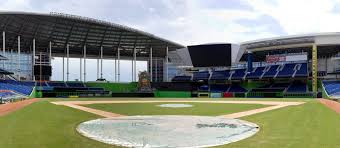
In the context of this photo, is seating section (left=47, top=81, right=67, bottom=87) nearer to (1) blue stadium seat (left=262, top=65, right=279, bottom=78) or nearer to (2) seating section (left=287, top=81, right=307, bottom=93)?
(1) blue stadium seat (left=262, top=65, right=279, bottom=78)

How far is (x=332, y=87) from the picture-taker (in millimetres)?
64375

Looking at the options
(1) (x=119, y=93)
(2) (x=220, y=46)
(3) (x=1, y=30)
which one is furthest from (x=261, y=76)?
(3) (x=1, y=30)

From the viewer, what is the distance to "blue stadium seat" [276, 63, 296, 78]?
242 ft

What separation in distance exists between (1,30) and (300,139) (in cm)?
7643

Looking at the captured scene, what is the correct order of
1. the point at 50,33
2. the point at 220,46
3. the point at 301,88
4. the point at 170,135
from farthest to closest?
the point at 50,33
the point at 220,46
the point at 301,88
the point at 170,135

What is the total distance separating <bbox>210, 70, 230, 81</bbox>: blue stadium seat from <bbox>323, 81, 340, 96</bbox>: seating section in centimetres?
2412

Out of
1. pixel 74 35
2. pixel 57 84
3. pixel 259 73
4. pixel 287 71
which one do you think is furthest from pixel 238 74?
pixel 57 84

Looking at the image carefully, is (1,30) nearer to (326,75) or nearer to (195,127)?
(195,127)

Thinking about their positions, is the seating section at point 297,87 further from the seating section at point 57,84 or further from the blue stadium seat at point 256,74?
the seating section at point 57,84

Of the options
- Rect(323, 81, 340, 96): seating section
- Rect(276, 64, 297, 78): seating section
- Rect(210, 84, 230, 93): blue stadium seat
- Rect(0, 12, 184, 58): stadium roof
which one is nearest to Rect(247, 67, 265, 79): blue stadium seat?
Rect(276, 64, 297, 78): seating section

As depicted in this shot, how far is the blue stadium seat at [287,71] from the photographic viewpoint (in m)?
73.6

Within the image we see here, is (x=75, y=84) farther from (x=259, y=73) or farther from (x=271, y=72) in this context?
(x=271, y=72)

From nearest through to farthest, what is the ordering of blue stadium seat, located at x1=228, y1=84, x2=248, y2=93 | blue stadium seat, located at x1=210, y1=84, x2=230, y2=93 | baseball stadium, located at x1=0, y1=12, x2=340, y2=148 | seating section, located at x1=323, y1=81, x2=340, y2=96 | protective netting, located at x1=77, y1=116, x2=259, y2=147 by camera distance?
protective netting, located at x1=77, y1=116, x2=259, y2=147, seating section, located at x1=323, y1=81, x2=340, y2=96, baseball stadium, located at x1=0, y1=12, x2=340, y2=148, blue stadium seat, located at x1=228, y1=84, x2=248, y2=93, blue stadium seat, located at x1=210, y1=84, x2=230, y2=93

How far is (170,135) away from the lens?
48.4 feet
